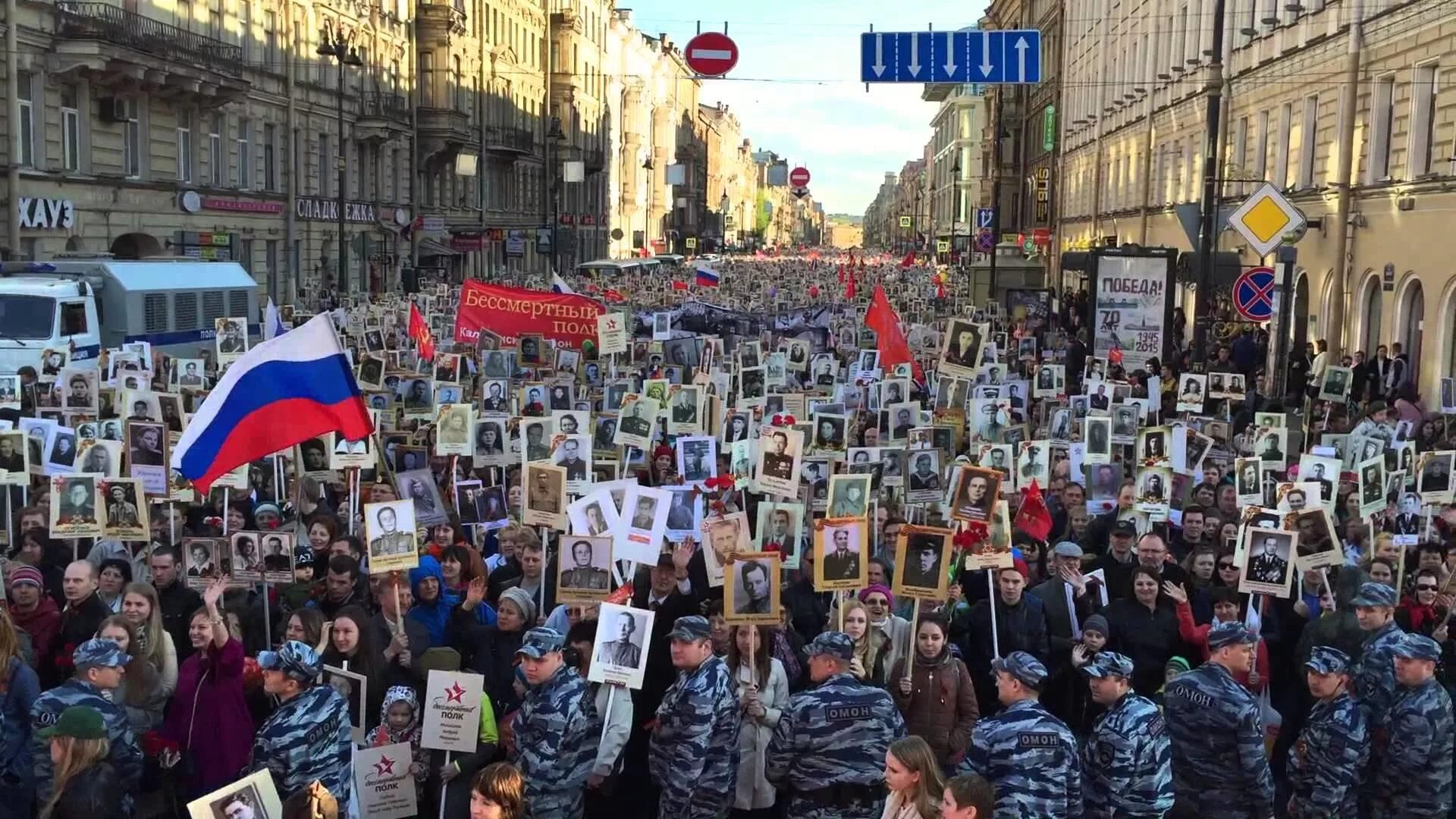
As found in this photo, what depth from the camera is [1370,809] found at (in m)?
7.33

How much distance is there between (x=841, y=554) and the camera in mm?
8383

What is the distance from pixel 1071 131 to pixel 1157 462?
172 ft

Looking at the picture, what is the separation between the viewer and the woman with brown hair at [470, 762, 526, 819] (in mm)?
5395

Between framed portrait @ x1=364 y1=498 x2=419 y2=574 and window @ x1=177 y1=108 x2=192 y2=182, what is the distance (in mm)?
31111

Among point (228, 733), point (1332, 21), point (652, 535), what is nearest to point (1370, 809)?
point (652, 535)

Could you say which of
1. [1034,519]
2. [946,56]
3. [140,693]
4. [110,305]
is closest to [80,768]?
[140,693]

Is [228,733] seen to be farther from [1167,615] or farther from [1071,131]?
Result: [1071,131]

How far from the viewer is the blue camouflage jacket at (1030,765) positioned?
5.87 metres

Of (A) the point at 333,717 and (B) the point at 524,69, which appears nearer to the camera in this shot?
(A) the point at 333,717

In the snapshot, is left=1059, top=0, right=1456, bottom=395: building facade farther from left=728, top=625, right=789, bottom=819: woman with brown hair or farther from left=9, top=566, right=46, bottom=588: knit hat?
left=9, top=566, right=46, bottom=588: knit hat

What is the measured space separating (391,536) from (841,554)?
256 centimetres

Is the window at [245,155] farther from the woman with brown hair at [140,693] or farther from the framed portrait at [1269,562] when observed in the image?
the framed portrait at [1269,562]

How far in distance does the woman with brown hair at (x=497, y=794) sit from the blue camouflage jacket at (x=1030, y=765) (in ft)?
5.61

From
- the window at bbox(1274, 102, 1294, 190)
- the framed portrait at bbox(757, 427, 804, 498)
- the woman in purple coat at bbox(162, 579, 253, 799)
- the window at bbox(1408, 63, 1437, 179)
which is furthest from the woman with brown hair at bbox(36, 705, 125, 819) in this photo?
the window at bbox(1274, 102, 1294, 190)
